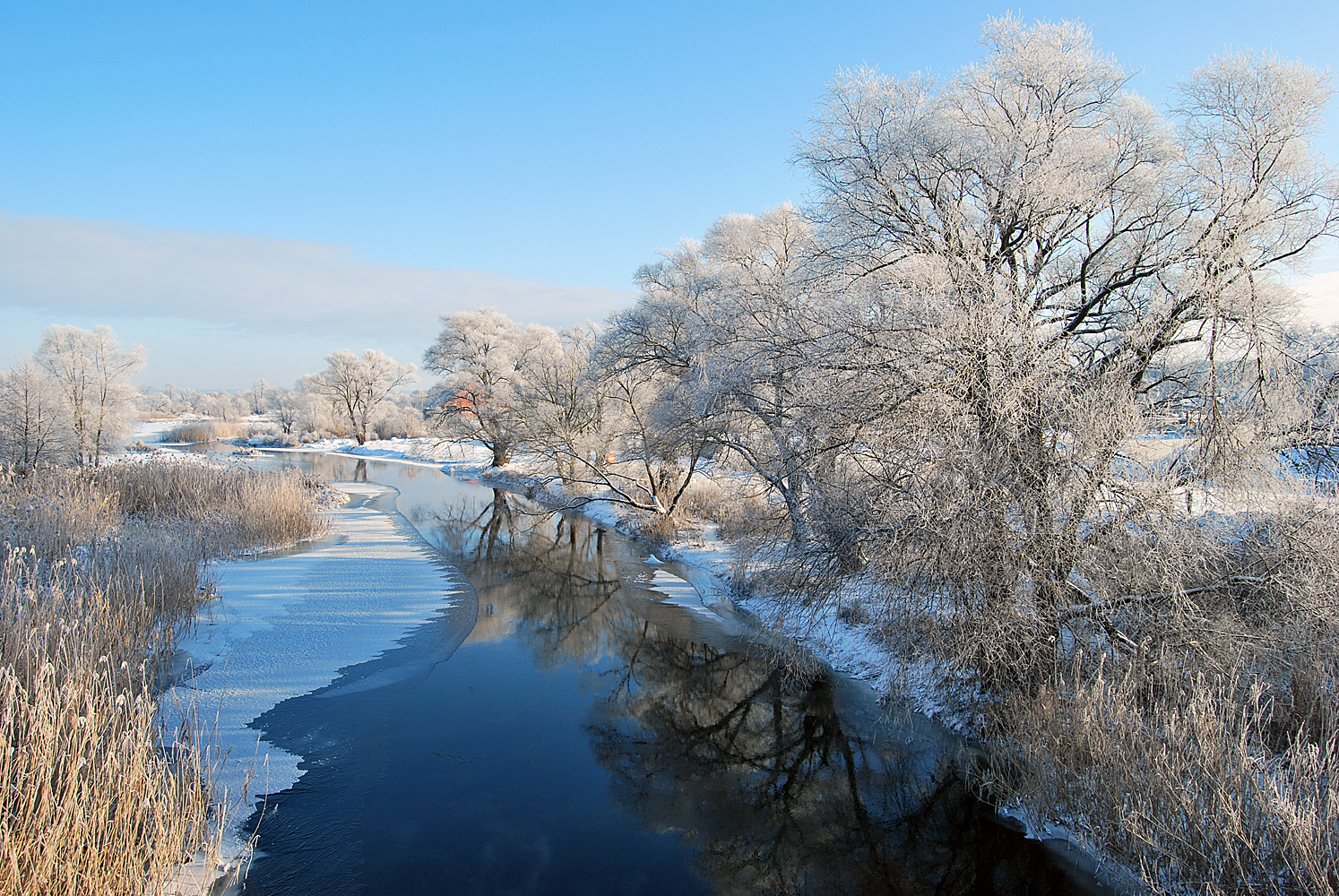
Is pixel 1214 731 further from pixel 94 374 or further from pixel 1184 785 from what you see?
pixel 94 374

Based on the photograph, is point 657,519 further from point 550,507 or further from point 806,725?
point 806,725

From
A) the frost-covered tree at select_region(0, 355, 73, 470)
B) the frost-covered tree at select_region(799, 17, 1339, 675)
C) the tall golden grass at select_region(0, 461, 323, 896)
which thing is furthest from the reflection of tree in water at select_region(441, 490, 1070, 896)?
the frost-covered tree at select_region(0, 355, 73, 470)

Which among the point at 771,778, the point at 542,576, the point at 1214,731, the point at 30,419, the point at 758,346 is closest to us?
the point at 1214,731

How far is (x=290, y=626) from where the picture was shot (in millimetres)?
9656

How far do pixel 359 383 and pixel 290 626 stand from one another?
49.3m

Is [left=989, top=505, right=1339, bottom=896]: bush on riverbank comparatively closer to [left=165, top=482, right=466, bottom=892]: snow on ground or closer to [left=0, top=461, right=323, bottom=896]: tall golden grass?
[left=0, top=461, right=323, bottom=896]: tall golden grass

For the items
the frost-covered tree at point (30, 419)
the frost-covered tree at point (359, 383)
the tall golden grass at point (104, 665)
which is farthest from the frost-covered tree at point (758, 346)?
the frost-covered tree at point (359, 383)

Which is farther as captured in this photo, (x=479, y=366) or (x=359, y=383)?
(x=359, y=383)

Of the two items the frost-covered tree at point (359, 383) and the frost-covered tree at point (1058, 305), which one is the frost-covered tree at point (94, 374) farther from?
the frost-covered tree at point (1058, 305)

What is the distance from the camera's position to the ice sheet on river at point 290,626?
6.53 meters

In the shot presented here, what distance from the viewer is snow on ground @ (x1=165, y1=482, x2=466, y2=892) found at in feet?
20.6

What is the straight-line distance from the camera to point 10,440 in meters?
20.6

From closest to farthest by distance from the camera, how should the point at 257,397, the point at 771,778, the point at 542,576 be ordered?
the point at 771,778 < the point at 542,576 < the point at 257,397

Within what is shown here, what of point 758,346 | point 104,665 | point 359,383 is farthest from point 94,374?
point 758,346
